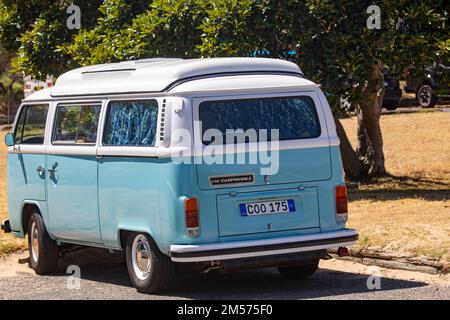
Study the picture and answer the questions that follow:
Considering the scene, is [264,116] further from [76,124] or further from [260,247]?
[76,124]

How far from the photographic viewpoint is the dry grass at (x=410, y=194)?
12227 mm

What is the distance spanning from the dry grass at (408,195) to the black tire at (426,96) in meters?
3.82

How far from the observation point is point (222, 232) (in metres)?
10.2

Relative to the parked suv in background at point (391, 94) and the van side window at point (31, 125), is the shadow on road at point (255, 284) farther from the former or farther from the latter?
the parked suv in background at point (391, 94)

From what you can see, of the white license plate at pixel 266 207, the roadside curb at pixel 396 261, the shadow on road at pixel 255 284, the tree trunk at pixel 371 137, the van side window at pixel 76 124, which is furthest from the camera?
the tree trunk at pixel 371 137

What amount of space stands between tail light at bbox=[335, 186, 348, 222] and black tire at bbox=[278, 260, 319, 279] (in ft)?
2.58

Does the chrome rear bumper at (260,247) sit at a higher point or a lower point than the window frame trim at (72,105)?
lower

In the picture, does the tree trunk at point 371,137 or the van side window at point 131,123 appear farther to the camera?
the tree trunk at point 371,137

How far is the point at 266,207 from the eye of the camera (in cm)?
1038

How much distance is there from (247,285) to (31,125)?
3.33 metres

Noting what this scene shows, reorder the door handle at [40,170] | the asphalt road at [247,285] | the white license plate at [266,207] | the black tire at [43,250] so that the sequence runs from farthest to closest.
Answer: the black tire at [43,250], the door handle at [40,170], the asphalt road at [247,285], the white license plate at [266,207]

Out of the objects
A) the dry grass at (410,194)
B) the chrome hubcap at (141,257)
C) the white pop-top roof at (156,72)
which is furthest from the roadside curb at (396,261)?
the chrome hubcap at (141,257)
